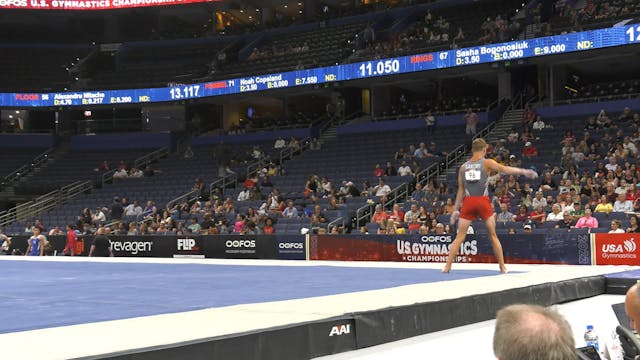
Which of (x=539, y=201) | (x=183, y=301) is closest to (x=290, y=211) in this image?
(x=539, y=201)

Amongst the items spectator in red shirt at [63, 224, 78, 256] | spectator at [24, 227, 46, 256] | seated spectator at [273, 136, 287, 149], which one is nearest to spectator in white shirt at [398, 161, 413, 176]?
seated spectator at [273, 136, 287, 149]

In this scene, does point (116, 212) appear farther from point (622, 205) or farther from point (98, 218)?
point (622, 205)

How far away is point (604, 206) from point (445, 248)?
3615 mm

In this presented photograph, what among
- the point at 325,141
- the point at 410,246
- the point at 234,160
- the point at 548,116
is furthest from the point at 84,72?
the point at 410,246

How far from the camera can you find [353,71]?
28.7 m

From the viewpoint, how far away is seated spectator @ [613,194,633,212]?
655 inches

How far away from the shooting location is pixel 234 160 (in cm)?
3161

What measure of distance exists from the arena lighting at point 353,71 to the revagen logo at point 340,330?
64.9 ft

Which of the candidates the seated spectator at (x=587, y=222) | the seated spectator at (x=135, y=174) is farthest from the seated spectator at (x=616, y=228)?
the seated spectator at (x=135, y=174)

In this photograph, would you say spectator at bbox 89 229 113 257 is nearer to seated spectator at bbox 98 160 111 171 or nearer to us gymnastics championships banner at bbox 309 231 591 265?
us gymnastics championships banner at bbox 309 231 591 265

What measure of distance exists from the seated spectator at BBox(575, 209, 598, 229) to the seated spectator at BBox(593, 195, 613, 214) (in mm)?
593

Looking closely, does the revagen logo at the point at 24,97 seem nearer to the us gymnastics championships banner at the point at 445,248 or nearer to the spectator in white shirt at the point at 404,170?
the spectator in white shirt at the point at 404,170

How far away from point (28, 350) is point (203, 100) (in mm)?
30795

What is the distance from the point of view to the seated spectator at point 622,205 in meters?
16.6
